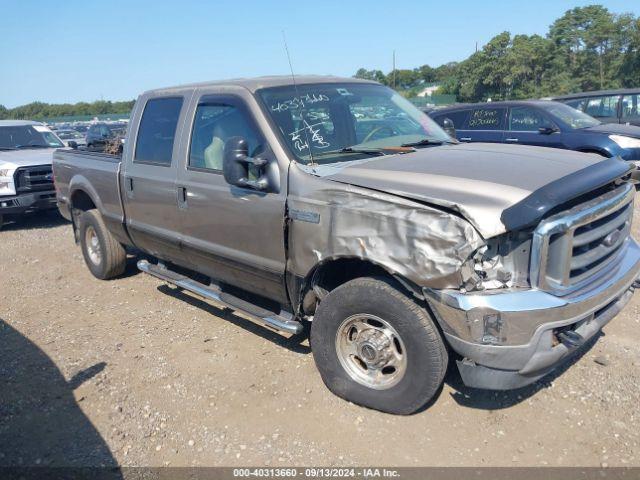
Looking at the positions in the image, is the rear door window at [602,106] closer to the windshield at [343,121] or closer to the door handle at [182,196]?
the windshield at [343,121]

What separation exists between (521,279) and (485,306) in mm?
277

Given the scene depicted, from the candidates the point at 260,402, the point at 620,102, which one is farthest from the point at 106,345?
the point at 620,102

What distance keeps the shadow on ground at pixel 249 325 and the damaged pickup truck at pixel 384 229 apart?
0.25 meters

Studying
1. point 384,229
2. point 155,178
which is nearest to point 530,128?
point 155,178

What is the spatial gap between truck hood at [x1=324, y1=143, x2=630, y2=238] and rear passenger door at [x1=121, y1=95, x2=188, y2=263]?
167 centimetres

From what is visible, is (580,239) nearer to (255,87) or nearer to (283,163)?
(283,163)

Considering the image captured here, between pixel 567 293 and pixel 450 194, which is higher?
pixel 450 194

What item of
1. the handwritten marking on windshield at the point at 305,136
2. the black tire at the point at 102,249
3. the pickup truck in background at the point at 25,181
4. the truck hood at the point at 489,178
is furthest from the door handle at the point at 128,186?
the pickup truck in background at the point at 25,181

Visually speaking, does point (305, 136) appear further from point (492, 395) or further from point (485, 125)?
point (485, 125)

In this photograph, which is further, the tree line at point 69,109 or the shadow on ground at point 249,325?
the tree line at point 69,109

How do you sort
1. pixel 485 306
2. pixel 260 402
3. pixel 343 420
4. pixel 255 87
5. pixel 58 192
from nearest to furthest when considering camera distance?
pixel 485 306, pixel 343 420, pixel 260 402, pixel 255 87, pixel 58 192

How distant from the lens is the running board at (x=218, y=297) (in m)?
3.67

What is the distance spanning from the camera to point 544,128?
974 centimetres

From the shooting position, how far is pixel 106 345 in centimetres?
455
